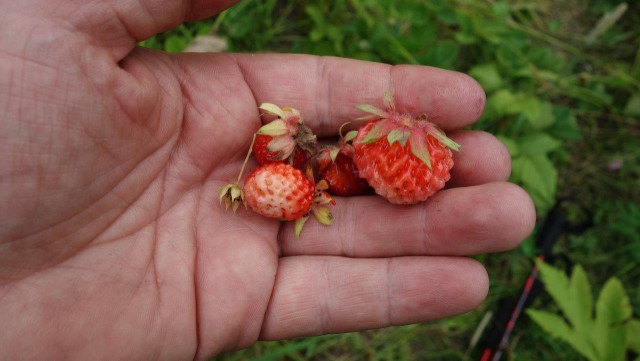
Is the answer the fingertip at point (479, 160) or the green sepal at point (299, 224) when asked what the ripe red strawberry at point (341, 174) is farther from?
the fingertip at point (479, 160)

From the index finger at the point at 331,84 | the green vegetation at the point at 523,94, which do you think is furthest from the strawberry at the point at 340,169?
the green vegetation at the point at 523,94

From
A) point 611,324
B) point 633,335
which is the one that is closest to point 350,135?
point 611,324

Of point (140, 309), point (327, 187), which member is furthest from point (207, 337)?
point (327, 187)

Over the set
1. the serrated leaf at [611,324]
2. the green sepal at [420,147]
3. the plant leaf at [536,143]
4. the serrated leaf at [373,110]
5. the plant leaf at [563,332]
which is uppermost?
the serrated leaf at [373,110]

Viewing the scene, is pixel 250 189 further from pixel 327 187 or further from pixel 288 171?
pixel 327 187

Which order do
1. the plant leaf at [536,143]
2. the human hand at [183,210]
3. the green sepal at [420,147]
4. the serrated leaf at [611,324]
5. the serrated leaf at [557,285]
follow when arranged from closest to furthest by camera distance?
the human hand at [183,210] < the green sepal at [420,147] < the serrated leaf at [611,324] < the serrated leaf at [557,285] < the plant leaf at [536,143]

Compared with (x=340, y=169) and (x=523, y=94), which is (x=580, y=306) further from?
(x=340, y=169)
